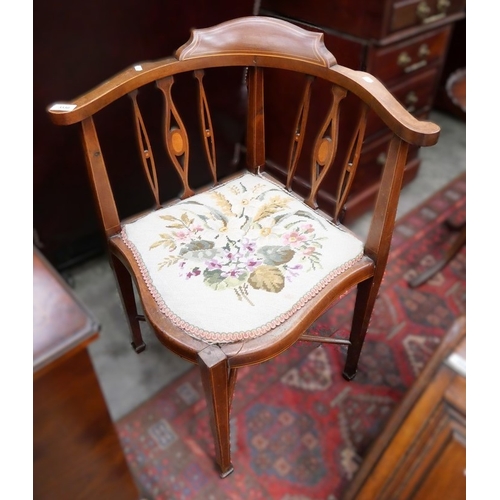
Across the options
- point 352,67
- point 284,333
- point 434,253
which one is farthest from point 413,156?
point 284,333

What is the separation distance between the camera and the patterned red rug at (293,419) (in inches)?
46.9

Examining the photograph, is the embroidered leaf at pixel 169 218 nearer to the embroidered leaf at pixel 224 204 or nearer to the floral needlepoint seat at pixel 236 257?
the floral needlepoint seat at pixel 236 257

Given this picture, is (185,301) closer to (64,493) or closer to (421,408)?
(64,493)

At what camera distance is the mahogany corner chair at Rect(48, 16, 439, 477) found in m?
0.78

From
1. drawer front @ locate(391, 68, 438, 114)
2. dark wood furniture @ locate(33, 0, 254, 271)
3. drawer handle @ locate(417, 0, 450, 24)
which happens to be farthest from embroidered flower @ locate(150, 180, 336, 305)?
drawer front @ locate(391, 68, 438, 114)

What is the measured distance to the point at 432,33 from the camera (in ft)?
4.93

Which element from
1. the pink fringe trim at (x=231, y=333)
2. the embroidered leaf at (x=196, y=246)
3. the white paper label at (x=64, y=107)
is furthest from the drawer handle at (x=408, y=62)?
the white paper label at (x=64, y=107)

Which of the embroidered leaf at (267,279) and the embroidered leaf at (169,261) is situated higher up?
the embroidered leaf at (267,279)

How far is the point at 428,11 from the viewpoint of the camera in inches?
52.2

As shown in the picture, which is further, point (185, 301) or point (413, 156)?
point (413, 156)

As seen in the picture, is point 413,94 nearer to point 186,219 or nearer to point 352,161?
point 352,161
